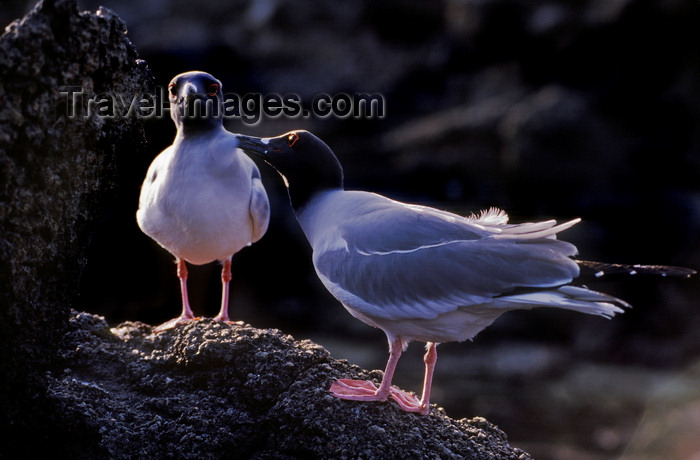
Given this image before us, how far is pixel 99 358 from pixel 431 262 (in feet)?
6.37

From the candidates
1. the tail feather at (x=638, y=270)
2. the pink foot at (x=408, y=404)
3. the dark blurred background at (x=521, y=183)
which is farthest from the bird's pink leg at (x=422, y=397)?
the dark blurred background at (x=521, y=183)

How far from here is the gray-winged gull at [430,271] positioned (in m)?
3.94

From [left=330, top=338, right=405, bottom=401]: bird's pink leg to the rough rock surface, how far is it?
6 centimetres

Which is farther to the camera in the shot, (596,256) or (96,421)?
(596,256)

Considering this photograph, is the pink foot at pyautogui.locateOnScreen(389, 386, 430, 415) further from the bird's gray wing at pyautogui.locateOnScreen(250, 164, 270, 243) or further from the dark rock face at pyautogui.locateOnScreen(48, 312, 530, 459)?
the bird's gray wing at pyautogui.locateOnScreen(250, 164, 270, 243)

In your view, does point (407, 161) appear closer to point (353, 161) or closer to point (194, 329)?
point (353, 161)

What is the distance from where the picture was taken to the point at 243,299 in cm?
1325

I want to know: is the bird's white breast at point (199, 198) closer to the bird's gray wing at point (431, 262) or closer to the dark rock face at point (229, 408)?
the dark rock face at point (229, 408)

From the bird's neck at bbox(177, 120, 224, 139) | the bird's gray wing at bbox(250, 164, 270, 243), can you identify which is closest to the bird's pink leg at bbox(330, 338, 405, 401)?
the bird's gray wing at bbox(250, 164, 270, 243)

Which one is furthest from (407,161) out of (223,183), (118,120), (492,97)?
(118,120)

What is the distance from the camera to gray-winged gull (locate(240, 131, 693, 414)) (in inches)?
155

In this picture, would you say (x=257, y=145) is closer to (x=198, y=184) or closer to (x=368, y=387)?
(x=198, y=184)

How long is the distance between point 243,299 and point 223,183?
26.8 ft

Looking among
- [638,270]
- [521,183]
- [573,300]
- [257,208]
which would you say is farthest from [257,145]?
[521,183]
